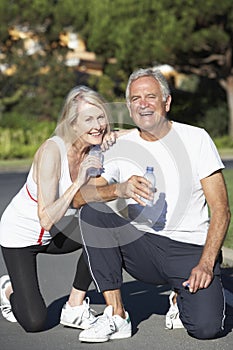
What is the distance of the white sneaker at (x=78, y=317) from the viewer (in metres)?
5.89

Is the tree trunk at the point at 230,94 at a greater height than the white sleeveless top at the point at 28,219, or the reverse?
the white sleeveless top at the point at 28,219

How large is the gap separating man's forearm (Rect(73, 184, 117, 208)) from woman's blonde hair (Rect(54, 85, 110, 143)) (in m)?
0.33

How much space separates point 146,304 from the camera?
6754mm

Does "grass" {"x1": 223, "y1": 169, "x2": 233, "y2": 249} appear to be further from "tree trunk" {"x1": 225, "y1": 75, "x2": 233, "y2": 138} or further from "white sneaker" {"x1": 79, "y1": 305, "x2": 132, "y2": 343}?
"tree trunk" {"x1": 225, "y1": 75, "x2": 233, "y2": 138}

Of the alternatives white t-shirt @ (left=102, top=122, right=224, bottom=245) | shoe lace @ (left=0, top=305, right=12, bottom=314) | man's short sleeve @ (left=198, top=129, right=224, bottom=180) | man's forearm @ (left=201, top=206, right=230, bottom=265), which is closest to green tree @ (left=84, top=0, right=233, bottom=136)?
shoe lace @ (left=0, top=305, right=12, bottom=314)

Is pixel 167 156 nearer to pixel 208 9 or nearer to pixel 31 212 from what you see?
pixel 31 212

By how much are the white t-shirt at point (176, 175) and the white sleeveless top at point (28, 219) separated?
0.28 m

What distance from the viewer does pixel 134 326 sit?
6023 mm

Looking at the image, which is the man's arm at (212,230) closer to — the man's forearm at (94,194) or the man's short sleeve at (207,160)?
the man's short sleeve at (207,160)

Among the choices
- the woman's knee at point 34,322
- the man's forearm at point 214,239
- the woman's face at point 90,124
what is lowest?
the woman's knee at point 34,322

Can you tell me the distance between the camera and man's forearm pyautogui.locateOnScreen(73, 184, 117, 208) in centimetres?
570

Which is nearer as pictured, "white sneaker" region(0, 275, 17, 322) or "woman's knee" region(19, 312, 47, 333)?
"woman's knee" region(19, 312, 47, 333)

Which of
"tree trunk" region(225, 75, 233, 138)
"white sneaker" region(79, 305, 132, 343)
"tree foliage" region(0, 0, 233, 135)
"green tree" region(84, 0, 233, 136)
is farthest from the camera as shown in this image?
"tree trunk" region(225, 75, 233, 138)

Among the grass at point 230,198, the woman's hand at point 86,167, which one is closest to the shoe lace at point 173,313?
the woman's hand at point 86,167
